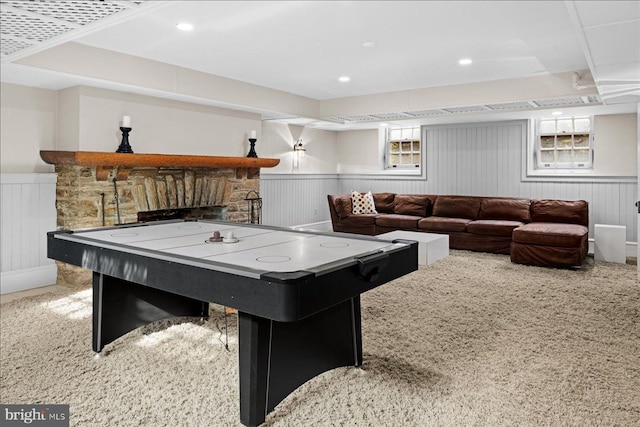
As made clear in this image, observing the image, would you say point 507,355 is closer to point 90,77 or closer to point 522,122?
point 90,77

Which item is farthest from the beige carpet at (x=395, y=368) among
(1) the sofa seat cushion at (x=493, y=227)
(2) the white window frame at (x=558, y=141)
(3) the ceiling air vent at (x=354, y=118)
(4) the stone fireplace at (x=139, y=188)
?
(3) the ceiling air vent at (x=354, y=118)

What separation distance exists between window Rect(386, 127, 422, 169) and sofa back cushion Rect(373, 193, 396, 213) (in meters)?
0.81

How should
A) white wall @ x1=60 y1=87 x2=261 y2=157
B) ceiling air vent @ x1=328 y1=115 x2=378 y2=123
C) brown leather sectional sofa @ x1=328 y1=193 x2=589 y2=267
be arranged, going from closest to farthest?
white wall @ x1=60 y1=87 x2=261 y2=157, brown leather sectional sofa @ x1=328 y1=193 x2=589 y2=267, ceiling air vent @ x1=328 y1=115 x2=378 y2=123

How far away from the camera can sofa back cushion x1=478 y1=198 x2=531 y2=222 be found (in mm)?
6455

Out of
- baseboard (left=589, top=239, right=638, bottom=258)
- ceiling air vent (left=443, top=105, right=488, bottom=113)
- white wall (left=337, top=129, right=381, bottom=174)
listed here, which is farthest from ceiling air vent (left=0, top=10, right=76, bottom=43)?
baseboard (left=589, top=239, right=638, bottom=258)

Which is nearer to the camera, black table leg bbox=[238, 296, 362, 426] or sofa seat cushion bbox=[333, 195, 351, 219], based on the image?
black table leg bbox=[238, 296, 362, 426]

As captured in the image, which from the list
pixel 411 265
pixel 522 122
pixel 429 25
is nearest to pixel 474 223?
pixel 522 122

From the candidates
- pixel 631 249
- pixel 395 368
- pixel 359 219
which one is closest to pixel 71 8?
pixel 395 368

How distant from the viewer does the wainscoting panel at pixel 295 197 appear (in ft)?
23.7

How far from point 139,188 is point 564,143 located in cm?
608

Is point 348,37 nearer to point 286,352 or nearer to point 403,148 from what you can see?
point 286,352

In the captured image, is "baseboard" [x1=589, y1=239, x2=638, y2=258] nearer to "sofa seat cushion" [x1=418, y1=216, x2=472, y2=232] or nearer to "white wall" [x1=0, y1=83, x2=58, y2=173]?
"sofa seat cushion" [x1=418, y1=216, x2=472, y2=232]

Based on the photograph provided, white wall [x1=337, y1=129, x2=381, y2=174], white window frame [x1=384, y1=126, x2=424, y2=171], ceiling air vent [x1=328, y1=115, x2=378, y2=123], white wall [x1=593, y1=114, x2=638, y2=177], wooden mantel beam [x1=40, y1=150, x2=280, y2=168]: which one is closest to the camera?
wooden mantel beam [x1=40, y1=150, x2=280, y2=168]

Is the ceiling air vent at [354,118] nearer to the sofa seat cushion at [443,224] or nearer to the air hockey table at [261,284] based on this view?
the sofa seat cushion at [443,224]
